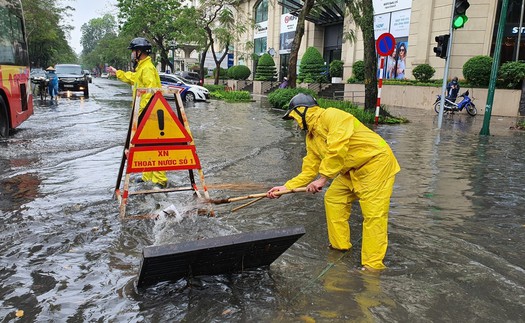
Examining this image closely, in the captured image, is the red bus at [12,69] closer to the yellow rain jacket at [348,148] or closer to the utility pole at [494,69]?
the yellow rain jacket at [348,148]

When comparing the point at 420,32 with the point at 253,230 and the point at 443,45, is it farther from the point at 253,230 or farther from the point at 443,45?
the point at 253,230

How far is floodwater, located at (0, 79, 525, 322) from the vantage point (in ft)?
9.75

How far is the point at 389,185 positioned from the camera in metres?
3.54

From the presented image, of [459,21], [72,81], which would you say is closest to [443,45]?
[459,21]

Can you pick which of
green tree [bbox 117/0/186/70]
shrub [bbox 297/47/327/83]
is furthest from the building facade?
green tree [bbox 117/0/186/70]

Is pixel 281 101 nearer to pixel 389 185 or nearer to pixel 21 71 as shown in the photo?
pixel 21 71

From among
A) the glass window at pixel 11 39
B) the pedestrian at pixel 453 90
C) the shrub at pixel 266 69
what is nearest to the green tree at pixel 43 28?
the shrub at pixel 266 69

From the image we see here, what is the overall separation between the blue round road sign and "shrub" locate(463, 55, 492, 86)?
850 centimetres

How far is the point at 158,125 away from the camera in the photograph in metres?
4.52

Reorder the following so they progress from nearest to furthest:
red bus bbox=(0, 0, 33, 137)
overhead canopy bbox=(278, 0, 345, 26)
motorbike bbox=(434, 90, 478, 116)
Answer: red bus bbox=(0, 0, 33, 137) → motorbike bbox=(434, 90, 478, 116) → overhead canopy bbox=(278, 0, 345, 26)

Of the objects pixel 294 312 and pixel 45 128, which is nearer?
pixel 294 312

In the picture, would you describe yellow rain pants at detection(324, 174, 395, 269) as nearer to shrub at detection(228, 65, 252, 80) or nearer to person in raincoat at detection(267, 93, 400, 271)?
person in raincoat at detection(267, 93, 400, 271)

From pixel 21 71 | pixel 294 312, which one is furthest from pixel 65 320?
pixel 21 71

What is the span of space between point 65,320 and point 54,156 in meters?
5.77
